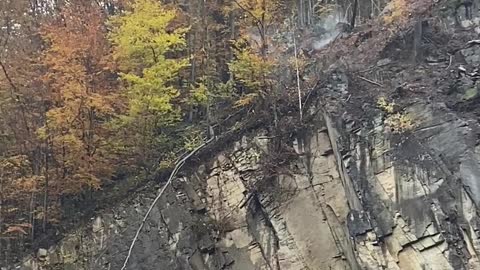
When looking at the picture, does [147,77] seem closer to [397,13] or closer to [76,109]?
[76,109]

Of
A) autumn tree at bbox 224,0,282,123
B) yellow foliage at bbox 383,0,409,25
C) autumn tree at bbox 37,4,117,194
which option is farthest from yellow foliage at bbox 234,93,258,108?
yellow foliage at bbox 383,0,409,25

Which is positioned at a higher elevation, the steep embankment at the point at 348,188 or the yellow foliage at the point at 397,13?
the yellow foliage at the point at 397,13

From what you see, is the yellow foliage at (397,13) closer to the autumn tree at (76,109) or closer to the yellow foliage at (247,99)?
the yellow foliage at (247,99)

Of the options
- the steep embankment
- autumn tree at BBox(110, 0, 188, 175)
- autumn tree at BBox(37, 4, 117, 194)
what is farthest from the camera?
autumn tree at BBox(110, 0, 188, 175)

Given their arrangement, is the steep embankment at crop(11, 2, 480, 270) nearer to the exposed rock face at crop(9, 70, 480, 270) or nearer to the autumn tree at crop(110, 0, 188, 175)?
the exposed rock face at crop(9, 70, 480, 270)

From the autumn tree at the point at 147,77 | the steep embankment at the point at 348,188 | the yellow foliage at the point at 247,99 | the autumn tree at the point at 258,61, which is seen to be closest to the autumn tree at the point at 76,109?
the autumn tree at the point at 147,77

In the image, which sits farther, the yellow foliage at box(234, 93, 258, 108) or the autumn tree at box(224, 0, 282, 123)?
the yellow foliage at box(234, 93, 258, 108)

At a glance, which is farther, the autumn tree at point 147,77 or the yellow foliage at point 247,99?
the autumn tree at point 147,77
